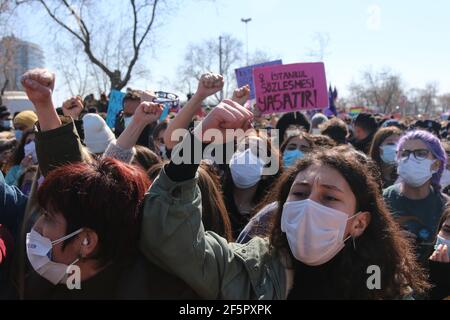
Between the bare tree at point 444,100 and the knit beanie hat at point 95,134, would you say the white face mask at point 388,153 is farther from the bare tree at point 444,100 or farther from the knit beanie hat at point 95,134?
the bare tree at point 444,100

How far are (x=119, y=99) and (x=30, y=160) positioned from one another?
2.44m

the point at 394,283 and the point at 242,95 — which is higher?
the point at 242,95

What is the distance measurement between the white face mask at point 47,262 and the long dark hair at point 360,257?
89 centimetres

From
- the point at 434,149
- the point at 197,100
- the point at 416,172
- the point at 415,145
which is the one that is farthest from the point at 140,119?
the point at 434,149

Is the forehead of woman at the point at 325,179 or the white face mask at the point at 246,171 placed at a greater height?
the forehead of woman at the point at 325,179

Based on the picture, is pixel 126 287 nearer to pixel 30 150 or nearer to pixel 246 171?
pixel 246 171

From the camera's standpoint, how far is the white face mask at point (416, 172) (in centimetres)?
354

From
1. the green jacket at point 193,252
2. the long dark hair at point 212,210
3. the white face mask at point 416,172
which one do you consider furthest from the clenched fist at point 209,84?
the white face mask at point 416,172

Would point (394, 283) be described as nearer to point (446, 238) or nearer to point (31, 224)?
point (446, 238)

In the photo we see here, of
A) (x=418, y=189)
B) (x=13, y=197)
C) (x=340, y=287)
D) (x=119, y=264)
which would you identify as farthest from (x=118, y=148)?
(x=418, y=189)

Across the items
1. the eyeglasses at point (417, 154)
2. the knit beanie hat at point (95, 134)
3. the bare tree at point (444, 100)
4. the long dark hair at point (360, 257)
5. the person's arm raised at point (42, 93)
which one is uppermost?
the bare tree at point (444, 100)

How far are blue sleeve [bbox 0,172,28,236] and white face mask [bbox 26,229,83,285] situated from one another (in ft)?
1.44

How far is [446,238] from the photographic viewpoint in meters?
2.55

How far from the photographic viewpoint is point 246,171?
362cm
